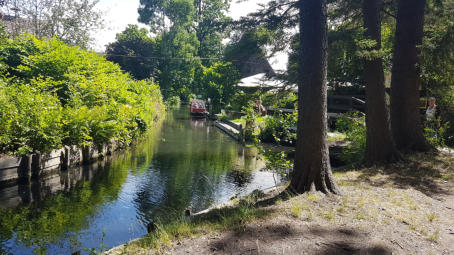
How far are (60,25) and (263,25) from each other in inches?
983

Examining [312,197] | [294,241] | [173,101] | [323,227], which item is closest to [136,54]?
[173,101]

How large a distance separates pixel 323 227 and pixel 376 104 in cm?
602

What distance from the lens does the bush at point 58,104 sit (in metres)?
9.98

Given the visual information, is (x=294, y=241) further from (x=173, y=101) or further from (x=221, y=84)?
(x=173, y=101)

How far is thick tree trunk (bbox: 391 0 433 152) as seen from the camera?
34.9 ft

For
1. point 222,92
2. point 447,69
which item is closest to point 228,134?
point 222,92

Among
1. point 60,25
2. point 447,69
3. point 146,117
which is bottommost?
point 146,117

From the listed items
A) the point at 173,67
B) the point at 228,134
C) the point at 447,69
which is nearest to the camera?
the point at 447,69

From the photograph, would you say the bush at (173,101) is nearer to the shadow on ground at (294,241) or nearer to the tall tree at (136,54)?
the tall tree at (136,54)

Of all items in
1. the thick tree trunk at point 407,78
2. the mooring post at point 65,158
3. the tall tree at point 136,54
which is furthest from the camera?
the tall tree at point 136,54

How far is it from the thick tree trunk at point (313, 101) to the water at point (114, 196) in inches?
120

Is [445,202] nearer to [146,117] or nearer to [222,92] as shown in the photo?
[146,117]

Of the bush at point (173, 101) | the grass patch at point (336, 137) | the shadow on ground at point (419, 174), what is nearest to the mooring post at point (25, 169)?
the shadow on ground at point (419, 174)

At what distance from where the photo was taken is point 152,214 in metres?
7.88
